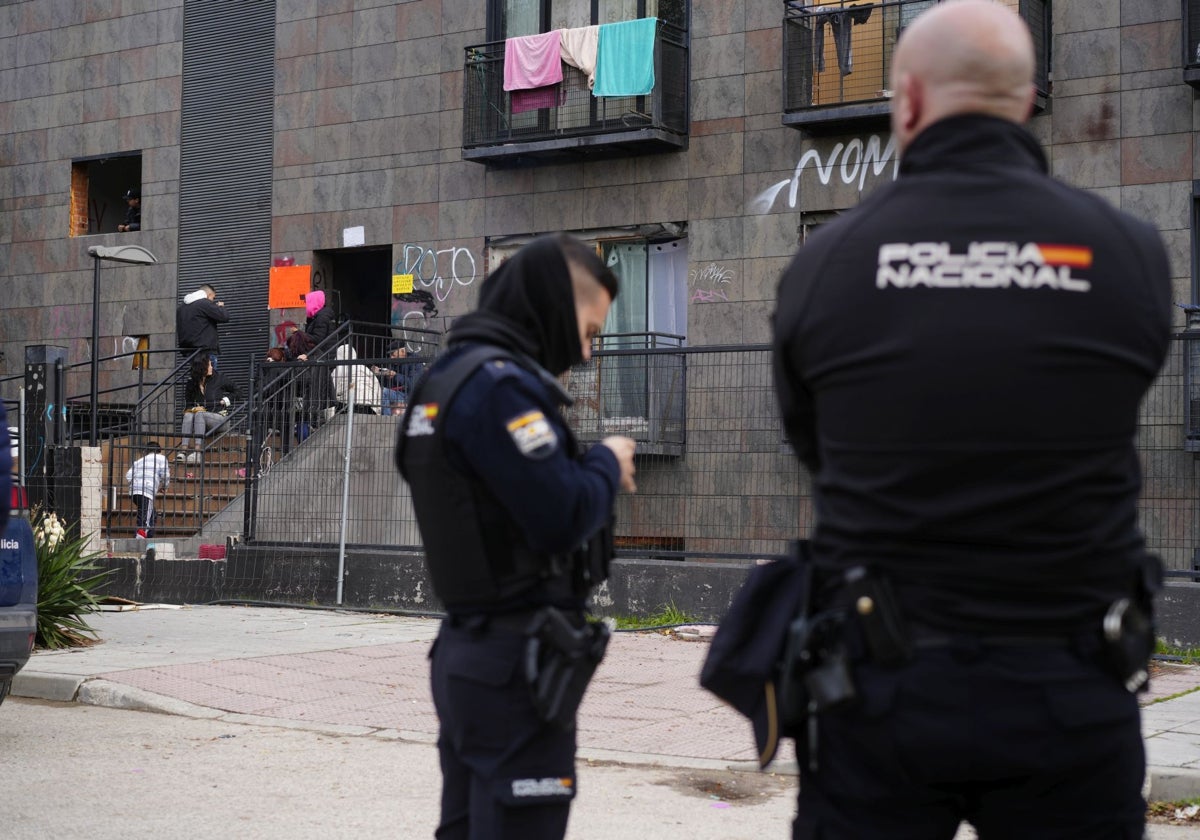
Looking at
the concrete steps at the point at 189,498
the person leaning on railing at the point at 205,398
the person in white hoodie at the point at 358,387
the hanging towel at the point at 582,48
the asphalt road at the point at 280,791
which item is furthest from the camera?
the hanging towel at the point at 582,48

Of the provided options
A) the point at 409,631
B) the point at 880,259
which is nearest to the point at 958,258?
the point at 880,259

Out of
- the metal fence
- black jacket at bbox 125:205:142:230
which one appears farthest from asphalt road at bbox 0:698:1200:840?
black jacket at bbox 125:205:142:230

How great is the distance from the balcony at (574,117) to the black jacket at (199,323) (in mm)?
4065

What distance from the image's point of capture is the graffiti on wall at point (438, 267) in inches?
797

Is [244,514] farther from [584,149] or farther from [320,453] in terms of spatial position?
[584,149]

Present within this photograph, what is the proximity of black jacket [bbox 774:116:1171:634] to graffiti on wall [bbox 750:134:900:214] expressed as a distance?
1521cm

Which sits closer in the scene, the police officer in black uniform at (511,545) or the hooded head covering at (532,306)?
the police officer in black uniform at (511,545)

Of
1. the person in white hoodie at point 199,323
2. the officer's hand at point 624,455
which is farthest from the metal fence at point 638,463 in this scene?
the officer's hand at point 624,455

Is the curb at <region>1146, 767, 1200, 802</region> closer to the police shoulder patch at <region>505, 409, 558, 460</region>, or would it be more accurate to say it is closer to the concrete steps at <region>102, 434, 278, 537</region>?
the police shoulder patch at <region>505, 409, 558, 460</region>

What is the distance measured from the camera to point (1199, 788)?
6.34 meters

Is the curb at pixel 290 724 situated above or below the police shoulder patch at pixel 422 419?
below

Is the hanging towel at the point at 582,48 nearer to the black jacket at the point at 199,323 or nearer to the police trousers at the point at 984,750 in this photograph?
the black jacket at the point at 199,323

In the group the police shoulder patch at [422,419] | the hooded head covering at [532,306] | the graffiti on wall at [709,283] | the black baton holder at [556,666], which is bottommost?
the black baton holder at [556,666]

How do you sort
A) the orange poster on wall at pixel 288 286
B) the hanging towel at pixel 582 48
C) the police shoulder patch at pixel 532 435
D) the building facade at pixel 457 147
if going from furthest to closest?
the orange poster on wall at pixel 288 286
the hanging towel at pixel 582 48
the building facade at pixel 457 147
the police shoulder patch at pixel 532 435
